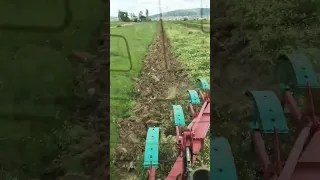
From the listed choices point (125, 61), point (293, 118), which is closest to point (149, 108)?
point (125, 61)

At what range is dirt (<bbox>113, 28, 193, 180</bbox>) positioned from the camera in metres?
1.47

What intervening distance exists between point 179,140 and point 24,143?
1.80ft

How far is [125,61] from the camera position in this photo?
146 centimetres

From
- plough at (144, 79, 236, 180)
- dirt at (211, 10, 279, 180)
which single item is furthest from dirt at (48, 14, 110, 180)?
dirt at (211, 10, 279, 180)

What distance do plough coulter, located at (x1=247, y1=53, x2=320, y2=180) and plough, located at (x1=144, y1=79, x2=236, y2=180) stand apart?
130mm

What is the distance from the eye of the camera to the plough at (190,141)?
1.31 meters

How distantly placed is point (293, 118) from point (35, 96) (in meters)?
0.86

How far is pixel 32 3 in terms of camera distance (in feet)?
4.64

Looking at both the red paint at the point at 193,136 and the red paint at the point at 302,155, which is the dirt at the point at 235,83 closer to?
the red paint at the point at 193,136

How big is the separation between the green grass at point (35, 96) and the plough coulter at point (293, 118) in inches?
24.3

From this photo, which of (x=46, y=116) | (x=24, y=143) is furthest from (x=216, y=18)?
(x=24, y=143)

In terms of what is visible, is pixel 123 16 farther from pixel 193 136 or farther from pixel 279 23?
pixel 279 23

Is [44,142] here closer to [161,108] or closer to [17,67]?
[17,67]

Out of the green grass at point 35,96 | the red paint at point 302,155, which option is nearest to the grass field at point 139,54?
the green grass at point 35,96
